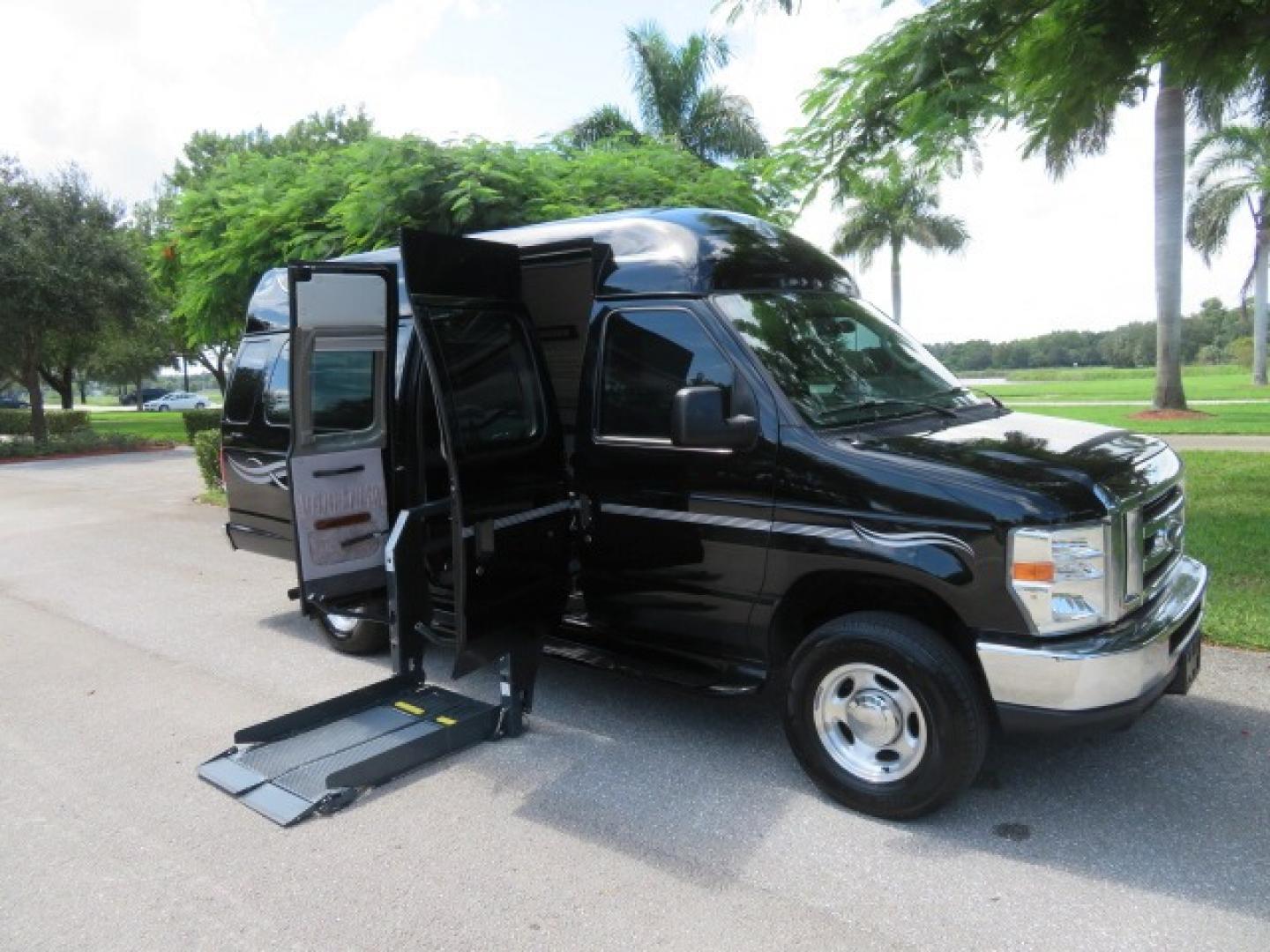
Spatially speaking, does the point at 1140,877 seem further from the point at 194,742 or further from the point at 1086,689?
the point at 194,742

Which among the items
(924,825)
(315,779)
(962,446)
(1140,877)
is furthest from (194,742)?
(1140,877)

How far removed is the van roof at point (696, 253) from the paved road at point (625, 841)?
227 cm

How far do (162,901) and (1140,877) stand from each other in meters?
3.58

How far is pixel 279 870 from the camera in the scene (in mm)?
3559

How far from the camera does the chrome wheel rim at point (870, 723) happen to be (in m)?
3.73

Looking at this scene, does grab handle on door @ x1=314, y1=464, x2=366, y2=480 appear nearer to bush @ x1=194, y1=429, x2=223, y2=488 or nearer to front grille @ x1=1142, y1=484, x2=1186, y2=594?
front grille @ x1=1142, y1=484, x2=1186, y2=594

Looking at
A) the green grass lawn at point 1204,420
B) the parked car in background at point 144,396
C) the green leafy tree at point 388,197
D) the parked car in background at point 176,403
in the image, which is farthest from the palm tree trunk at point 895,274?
the parked car in background at point 144,396

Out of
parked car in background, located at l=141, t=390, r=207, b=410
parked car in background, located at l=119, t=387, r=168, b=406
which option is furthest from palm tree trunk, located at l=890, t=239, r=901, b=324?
parked car in background, located at l=119, t=387, r=168, b=406

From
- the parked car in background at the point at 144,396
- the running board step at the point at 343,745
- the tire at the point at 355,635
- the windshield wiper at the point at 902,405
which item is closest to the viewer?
the running board step at the point at 343,745

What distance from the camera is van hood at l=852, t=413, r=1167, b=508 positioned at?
11.9 ft

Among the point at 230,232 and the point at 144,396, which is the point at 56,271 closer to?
the point at 230,232

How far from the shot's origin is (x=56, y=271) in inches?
856

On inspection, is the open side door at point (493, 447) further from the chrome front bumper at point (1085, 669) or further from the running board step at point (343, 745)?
the chrome front bumper at point (1085, 669)

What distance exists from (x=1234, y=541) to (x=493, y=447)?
6605 millimetres
